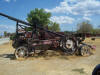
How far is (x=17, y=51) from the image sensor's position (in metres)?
7.75

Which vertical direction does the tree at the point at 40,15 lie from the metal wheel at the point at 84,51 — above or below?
above

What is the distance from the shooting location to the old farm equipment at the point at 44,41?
805cm

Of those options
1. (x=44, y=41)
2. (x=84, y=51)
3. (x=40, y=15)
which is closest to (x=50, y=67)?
(x=44, y=41)

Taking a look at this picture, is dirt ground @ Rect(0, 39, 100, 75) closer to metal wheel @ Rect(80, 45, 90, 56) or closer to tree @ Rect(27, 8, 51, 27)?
metal wheel @ Rect(80, 45, 90, 56)

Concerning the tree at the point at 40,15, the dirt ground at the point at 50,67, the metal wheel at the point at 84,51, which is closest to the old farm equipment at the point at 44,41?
the metal wheel at the point at 84,51

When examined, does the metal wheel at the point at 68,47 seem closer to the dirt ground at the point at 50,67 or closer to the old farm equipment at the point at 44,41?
the old farm equipment at the point at 44,41

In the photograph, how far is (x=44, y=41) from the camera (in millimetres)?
8125

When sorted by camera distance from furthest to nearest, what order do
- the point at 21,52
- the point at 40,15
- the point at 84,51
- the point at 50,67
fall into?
the point at 40,15
the point at 84,51
the point at 21,52
the point at 50,67

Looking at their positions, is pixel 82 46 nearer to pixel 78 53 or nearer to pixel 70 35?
pixel 78 53

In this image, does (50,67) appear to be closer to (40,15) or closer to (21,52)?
(21,52)

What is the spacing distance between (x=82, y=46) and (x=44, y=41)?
2.76 meters

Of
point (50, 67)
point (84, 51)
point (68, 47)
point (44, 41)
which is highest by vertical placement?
point (44, 41)

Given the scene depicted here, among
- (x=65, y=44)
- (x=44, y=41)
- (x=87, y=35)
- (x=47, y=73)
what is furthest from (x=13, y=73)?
(x=87, y=35)

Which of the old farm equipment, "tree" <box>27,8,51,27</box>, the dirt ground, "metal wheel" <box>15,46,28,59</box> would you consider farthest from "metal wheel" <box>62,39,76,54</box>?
"tree" <box>27,8,51,27</box>
